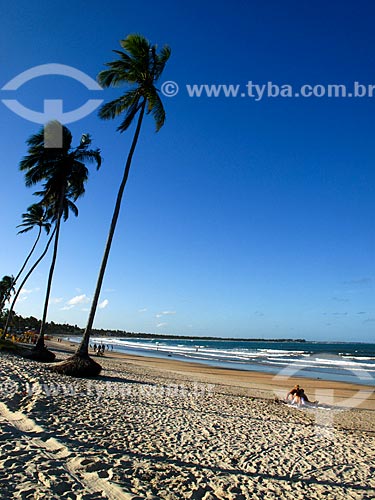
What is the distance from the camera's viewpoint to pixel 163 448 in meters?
6.23

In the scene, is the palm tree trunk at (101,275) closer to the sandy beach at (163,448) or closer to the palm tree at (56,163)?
the sandy beach at (163,448)

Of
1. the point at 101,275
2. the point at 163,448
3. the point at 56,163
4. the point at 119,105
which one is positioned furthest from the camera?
the point at 56,163

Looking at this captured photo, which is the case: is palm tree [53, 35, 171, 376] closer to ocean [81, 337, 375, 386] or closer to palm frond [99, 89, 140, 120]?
palm frond [99, 89, 140, 120]

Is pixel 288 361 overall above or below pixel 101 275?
below

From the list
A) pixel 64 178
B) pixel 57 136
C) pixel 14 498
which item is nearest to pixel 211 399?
pixel 14 498

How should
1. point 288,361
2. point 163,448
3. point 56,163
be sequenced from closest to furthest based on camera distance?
point 163,448 < point 56,163 < point 288,361

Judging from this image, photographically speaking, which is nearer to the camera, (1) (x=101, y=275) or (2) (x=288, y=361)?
(1) (x=101, y=275)

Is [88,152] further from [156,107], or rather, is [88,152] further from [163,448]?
[163,448]

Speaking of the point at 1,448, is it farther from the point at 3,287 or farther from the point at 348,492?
the point at 3,287

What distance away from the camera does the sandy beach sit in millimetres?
4629

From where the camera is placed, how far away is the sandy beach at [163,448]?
4629mm

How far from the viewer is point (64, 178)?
1927cm

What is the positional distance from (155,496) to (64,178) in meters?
17.7

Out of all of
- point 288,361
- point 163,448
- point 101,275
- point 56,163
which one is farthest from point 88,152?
point 288,361
